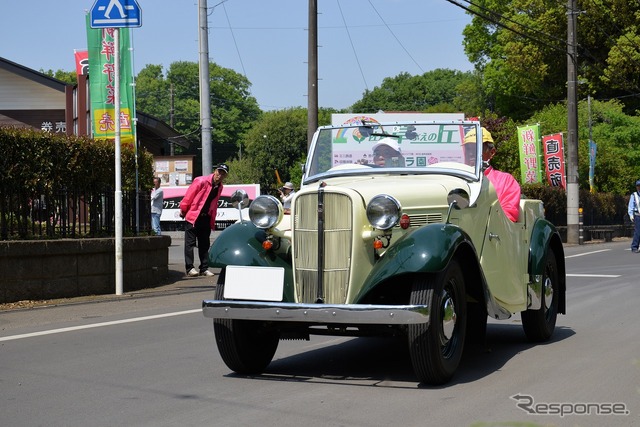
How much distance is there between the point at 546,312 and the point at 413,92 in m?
101

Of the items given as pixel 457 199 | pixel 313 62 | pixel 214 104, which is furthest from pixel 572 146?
pixel 214 104

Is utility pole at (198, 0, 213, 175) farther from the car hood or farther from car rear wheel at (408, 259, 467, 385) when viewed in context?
car rear wheel at (408, 259, 467, 385)

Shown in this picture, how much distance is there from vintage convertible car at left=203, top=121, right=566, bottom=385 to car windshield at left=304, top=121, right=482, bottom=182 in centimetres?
1

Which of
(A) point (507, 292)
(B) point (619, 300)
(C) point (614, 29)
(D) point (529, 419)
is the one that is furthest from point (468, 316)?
(C) point (614, 29)

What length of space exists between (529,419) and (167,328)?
540 cm

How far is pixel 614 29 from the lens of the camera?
2213 inches

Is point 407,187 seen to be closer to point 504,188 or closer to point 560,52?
point 504,188

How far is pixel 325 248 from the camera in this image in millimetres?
6676

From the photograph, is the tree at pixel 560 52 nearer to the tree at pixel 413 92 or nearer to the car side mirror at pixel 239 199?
the tree at pixel 413 92

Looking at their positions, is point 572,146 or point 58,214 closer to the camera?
point 58,214

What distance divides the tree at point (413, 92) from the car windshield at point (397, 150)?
97.3 meters

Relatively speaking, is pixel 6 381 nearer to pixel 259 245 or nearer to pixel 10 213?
pixel 259 245

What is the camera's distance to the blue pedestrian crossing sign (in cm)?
1362

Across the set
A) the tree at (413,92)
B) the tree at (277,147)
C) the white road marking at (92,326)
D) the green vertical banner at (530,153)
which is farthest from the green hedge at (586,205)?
the tree at (413,92)
